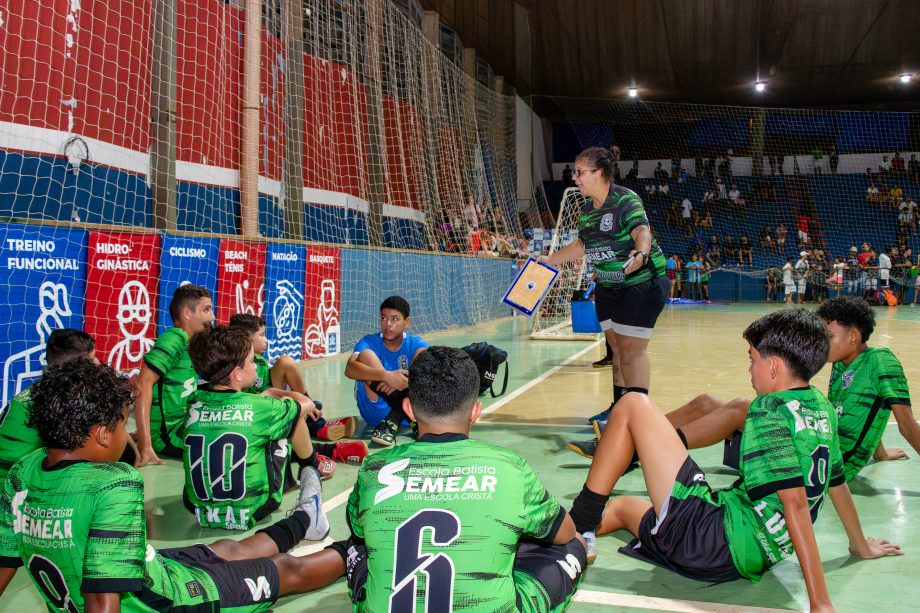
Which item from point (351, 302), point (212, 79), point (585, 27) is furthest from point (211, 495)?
point (585, 27)

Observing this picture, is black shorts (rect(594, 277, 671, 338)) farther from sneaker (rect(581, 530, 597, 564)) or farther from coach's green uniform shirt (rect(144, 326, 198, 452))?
coach's green uniform shirt (rect(144, 326, 198, 452))

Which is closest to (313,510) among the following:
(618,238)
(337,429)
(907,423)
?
(337,429)

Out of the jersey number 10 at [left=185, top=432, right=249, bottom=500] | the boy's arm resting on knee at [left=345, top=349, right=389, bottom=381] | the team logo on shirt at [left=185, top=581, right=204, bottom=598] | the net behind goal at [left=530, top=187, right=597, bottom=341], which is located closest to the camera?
the team logo on shirt at [left=185, top=581, right=204, bottom=598]

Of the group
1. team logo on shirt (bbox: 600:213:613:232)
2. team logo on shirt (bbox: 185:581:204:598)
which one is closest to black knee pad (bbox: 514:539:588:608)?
team logo on shirt (bbox: 185:581:204:598)

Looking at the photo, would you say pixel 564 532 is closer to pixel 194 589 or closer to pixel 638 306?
pixel 194 589

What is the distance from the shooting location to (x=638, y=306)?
4812mm

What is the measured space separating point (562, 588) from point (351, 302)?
7.68 metres

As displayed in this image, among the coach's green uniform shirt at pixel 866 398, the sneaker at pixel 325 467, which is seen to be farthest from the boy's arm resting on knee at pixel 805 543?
the sneaker at pixel 325 467

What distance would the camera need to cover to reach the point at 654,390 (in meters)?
6.56

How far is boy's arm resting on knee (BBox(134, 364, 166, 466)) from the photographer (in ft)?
13.3

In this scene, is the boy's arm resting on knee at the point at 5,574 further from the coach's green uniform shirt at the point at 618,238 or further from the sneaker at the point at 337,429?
the coach's green uniform shirt at the point at 618,238

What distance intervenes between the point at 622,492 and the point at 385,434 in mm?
1656

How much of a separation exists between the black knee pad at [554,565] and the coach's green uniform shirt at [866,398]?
5.94 feet

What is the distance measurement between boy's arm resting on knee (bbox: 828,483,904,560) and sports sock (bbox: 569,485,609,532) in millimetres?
821
